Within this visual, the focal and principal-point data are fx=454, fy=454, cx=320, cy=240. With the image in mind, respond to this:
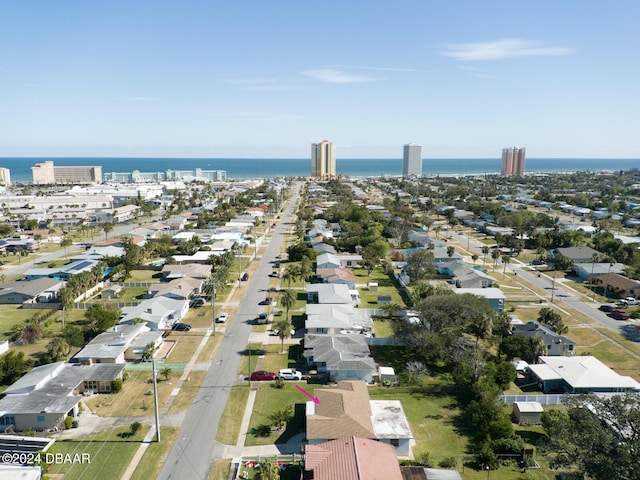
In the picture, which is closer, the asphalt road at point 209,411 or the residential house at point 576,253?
the asphalt road at point 209,411

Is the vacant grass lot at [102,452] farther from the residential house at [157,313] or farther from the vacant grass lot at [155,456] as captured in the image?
the residential house at [157,313]

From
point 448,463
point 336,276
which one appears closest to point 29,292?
point 336,276

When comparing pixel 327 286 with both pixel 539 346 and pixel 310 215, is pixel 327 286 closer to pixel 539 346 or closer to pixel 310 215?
pixel 539 346

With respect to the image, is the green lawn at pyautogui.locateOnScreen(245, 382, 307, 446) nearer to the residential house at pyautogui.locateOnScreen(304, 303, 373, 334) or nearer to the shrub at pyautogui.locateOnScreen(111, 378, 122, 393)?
the residential house at pyautogui.locateOnScreen(304, 303, 373, 334)

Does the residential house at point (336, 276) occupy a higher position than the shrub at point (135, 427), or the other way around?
the residential house at point (336, 276)

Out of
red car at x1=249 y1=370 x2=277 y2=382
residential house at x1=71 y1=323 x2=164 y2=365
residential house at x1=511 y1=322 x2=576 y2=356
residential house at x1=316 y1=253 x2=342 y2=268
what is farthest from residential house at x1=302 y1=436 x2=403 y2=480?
residential house at x1=316 y1=253 x2=342 y2=268

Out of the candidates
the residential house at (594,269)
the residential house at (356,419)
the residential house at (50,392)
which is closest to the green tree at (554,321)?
the residential house at (356,419)
